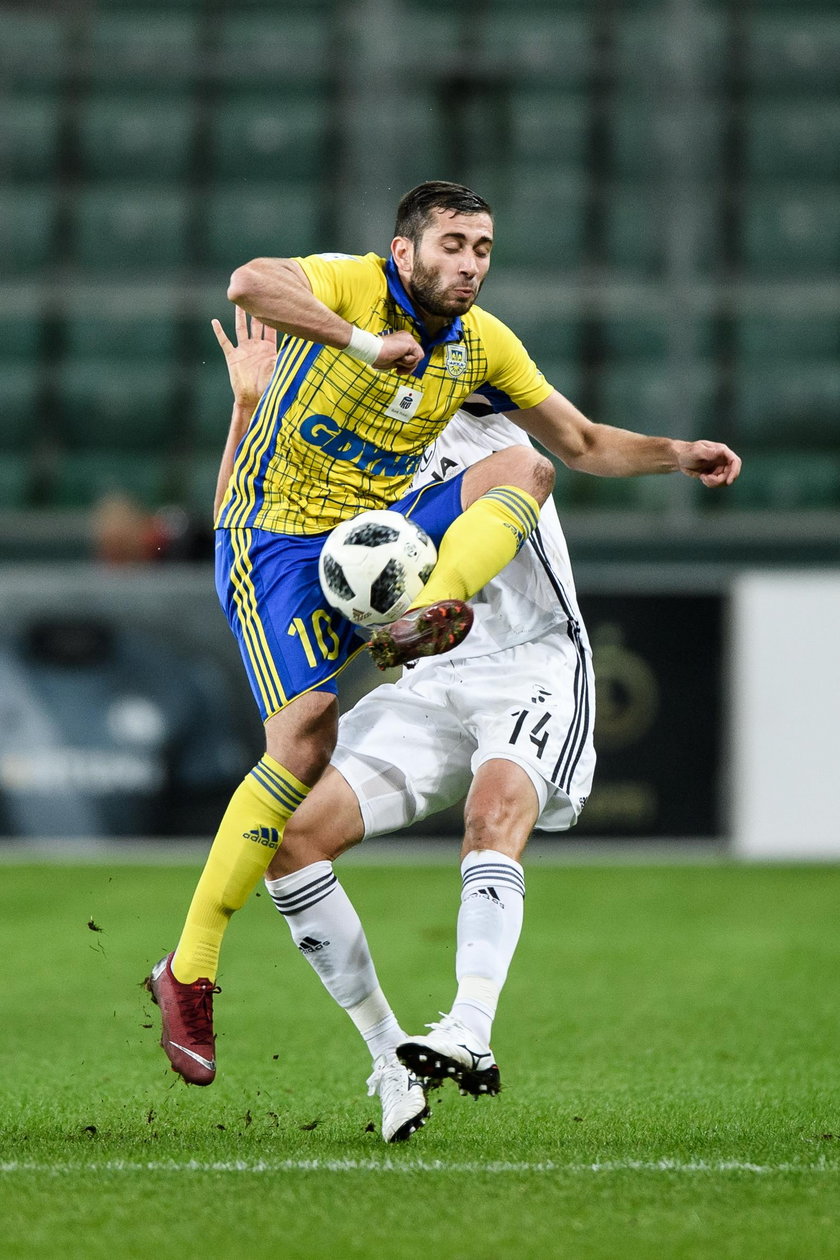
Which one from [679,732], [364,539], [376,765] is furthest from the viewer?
[679,732]

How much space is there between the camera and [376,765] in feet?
14.2

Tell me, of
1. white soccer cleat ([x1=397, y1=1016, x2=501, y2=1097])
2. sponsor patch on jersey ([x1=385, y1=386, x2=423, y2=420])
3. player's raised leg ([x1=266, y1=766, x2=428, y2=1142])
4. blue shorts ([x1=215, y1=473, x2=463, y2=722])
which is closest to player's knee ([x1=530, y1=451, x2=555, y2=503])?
blue shorts ([x1=215, y1=473, x2=463, y2=722])

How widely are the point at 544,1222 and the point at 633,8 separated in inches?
486

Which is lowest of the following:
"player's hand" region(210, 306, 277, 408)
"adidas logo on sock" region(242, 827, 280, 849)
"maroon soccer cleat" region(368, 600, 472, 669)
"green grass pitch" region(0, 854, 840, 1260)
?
"green grass pitch" region(0, 854, 840, 1260)

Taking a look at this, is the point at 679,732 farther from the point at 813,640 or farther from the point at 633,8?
the point at 633,8

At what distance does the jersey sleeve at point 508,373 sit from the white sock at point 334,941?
1.20m

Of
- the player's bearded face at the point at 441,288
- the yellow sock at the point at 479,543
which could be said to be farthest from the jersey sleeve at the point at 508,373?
the yellow sock at the point at 479,543

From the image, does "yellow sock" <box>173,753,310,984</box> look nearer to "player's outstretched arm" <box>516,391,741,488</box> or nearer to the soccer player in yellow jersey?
the soccer player in yellow jersey

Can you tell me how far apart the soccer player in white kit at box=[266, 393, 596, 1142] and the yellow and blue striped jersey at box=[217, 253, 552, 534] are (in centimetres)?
39

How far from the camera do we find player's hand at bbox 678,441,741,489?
4.34m

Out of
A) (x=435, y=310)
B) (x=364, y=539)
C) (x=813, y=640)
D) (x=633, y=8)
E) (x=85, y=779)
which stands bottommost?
(x=85, y=779)

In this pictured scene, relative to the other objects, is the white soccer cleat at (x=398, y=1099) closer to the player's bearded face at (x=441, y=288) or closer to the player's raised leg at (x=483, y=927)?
the player's raised leg at (x=483, y=927)

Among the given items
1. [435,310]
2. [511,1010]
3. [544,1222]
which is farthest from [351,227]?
[544,1222]

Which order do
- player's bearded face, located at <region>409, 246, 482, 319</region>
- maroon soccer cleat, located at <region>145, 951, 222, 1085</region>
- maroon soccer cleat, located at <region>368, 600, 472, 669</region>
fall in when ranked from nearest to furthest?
maroon soccer cleat, located at <region>368, 600, 472, 669</region> < maroon soccer cleat, located at <region>145, 951, 222, 1085</region> < player's bearded face, located at <region>409, 246, 482, 319</region>
